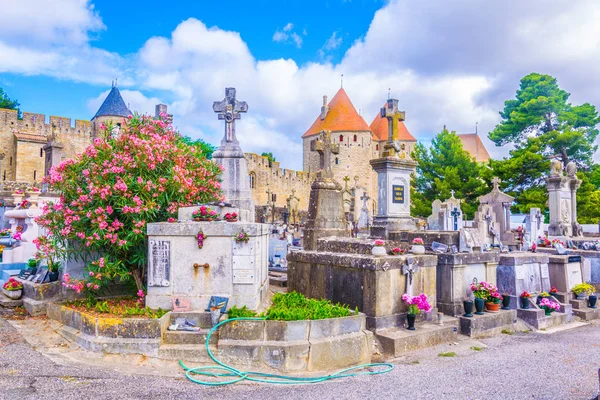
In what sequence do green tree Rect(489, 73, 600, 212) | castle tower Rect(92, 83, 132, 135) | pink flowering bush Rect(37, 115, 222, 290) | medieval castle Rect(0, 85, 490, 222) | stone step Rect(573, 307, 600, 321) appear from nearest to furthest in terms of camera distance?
pink flowering bush Rect(37, 115, 222, 290) → stone step Rect(573, 307, 600, 321) → green tree Rect(489, 73, 600, 212) → medieval castle Rect(0, 85, 490, 222) → castle tower Rect(92, 83, 132, 135)

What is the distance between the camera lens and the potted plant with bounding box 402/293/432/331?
18.6ft

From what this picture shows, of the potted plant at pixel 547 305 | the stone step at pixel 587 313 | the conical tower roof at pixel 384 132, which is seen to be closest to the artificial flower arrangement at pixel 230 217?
the potted plant at pixel 547 305

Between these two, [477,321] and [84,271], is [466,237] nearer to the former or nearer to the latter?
[477,321]

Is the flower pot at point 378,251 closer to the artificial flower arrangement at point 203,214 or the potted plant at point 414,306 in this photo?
the potted plant at point 414,306

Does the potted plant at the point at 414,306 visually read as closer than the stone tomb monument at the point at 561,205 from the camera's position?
Yes

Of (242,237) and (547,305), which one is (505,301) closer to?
(547,305)

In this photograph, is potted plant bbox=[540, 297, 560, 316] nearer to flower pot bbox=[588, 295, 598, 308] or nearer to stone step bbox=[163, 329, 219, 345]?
flower pot bbox=[588, 295, 598, 308]

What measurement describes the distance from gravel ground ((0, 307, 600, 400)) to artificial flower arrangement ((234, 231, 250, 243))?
1686mm

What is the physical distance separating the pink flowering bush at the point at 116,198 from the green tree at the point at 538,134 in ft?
72.8

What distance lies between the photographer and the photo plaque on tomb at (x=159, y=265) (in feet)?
17.3

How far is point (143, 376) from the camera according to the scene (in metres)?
4.18

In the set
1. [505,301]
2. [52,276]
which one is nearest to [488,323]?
[505,301]

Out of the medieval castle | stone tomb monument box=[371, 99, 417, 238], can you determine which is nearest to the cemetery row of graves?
stone tomb monument box=[371, 99, 417, 238]

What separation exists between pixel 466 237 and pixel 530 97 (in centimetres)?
2523
